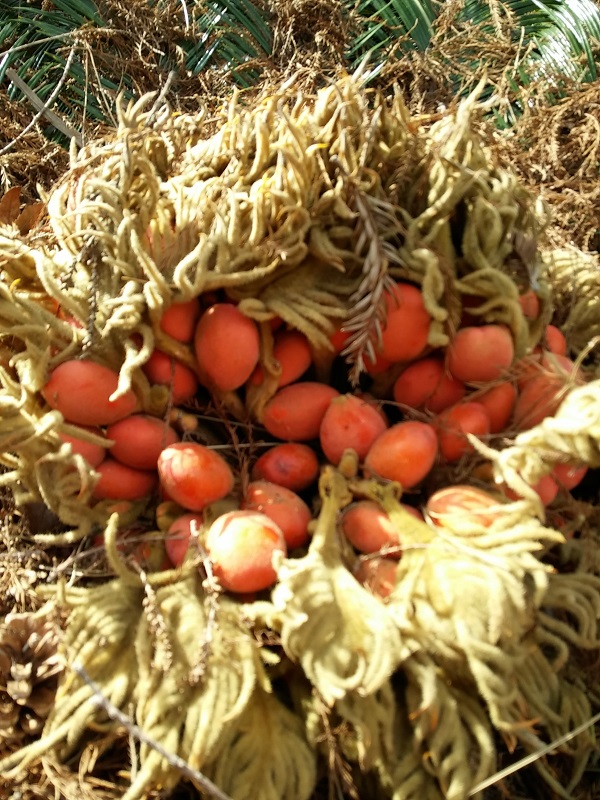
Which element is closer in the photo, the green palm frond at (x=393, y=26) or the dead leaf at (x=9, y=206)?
the dead leaf at (x=9, y=206)

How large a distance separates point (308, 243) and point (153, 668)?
2.40ft

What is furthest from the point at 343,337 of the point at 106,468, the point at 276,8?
the point at 276,8

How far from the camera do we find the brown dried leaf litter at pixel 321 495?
104 cm

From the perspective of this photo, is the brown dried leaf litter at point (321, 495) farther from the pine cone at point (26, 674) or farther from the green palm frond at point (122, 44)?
the green palm frond at point (122, 44)

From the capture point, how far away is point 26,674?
3.76 feet

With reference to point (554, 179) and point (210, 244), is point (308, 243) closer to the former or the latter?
point (210, 244)

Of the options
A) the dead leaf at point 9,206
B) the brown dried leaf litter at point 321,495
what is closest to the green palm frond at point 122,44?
the dead leaf at point 9,206

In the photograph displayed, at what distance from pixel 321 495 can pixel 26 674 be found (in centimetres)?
53

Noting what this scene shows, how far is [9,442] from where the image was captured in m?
1.15

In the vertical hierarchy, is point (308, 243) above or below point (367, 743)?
above

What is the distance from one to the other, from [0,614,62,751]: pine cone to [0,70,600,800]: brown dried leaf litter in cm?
5

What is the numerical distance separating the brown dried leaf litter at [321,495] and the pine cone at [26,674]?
0.05m

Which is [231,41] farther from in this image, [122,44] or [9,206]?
[9,206]

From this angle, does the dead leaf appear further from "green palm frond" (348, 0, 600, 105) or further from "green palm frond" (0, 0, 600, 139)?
"green palm frond" (348, 0, 600, 105)
